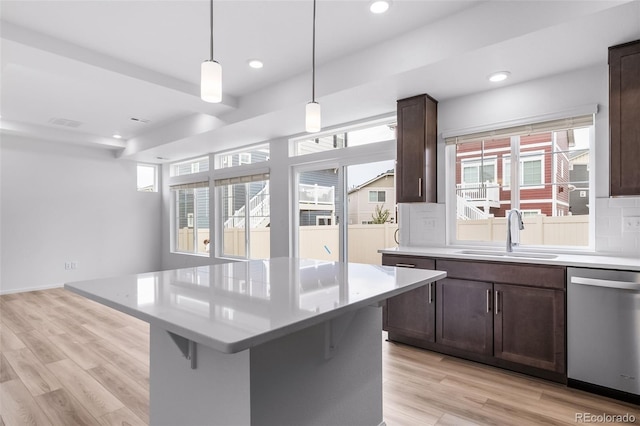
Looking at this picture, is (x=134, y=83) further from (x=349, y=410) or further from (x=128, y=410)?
(x=349, y=410)

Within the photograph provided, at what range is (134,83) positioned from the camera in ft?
11.3

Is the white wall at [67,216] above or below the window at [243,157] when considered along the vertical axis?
below

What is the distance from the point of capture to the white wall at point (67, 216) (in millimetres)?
5664

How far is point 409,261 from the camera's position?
319cm

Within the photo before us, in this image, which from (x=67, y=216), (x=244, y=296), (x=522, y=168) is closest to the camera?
(x=244, y=296)

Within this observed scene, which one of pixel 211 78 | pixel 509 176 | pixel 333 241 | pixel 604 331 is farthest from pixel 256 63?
pixel 604 331

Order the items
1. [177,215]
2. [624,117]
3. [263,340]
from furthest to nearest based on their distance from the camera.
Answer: [177,215], [624,117], [263,340]

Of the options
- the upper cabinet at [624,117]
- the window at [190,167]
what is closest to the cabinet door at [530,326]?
the upper cabinet at [624,117]

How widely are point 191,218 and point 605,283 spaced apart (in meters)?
6.59

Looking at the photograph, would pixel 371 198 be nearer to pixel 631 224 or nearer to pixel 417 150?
pixel 417 150

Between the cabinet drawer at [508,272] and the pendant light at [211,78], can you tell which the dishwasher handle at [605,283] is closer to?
the cabinet drawer at [508,272]

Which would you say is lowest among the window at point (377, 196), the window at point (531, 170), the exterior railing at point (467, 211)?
the exterior railing at point (467, 211)

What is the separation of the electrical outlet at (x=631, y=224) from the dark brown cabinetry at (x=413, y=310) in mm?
1417

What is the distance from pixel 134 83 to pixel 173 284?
2759 mm
